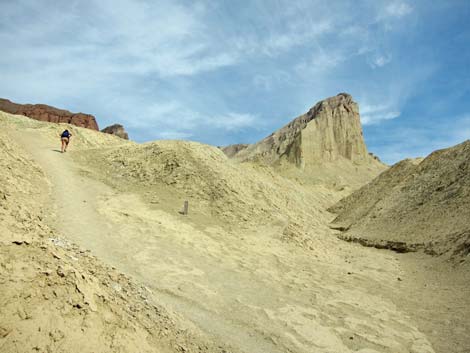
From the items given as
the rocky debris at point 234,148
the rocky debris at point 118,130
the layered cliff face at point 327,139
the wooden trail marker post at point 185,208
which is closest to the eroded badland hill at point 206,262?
the wooden trail marker post at point 185,208

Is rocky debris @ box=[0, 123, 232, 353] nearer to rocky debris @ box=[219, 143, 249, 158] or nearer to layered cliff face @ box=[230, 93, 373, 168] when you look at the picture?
layered cliff face @ box=[230, 93, 373, 168]

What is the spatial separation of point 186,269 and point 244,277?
1.63 m

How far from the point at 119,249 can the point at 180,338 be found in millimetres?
4525

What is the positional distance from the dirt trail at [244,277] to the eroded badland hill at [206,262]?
1.8 inches

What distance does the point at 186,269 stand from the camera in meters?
8.59

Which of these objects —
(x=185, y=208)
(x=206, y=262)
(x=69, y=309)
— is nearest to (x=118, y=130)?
(x=185, y=208)

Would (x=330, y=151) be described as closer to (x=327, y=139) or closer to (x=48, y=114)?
(x=327, y=139)

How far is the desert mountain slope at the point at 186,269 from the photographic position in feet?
13.3

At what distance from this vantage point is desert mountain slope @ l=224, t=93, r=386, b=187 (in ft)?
237

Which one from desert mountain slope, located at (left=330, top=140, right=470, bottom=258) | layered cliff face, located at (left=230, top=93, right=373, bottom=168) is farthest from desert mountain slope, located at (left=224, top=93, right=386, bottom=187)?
desert mountain slope, located at (left=330, top=140, right=470, bottom=258)

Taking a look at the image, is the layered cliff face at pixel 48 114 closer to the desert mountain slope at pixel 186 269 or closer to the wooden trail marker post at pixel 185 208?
the desert mountain slope at pixel 186 269

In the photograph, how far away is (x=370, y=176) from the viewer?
74.4 metres

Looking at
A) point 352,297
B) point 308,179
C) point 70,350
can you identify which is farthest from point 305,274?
point 308,179

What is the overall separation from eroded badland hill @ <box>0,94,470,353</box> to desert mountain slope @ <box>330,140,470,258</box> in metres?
0.11
